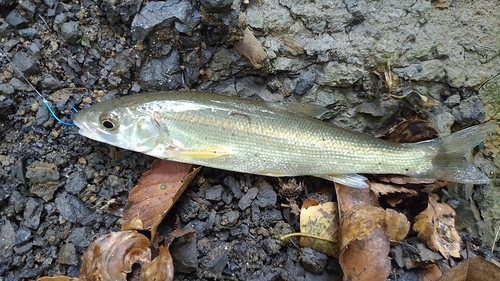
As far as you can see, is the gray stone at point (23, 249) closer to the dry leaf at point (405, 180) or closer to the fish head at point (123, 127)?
the fish head at point (123, 127)

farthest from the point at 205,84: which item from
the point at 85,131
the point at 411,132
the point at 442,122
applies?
the point at 442,122

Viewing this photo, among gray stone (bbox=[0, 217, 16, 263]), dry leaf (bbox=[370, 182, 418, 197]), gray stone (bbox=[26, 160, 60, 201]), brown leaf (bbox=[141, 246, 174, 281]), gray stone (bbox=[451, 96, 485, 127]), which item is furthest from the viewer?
gray stone (bbox=[451, 96, 485, 127])

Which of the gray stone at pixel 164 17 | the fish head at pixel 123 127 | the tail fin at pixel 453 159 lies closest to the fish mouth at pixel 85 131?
the fish head at pixel 123 127

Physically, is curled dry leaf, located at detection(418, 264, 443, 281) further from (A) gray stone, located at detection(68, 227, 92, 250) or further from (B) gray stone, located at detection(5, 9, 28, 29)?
(B) gray stone, located at detection(5, 9, 28, 29)

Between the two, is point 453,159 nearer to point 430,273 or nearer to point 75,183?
point 430,273

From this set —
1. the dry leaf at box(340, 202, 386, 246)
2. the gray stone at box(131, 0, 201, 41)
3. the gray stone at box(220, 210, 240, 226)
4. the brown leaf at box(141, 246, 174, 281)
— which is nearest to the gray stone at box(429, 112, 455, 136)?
the dry leaf at box(340, 202, 386, 246)
